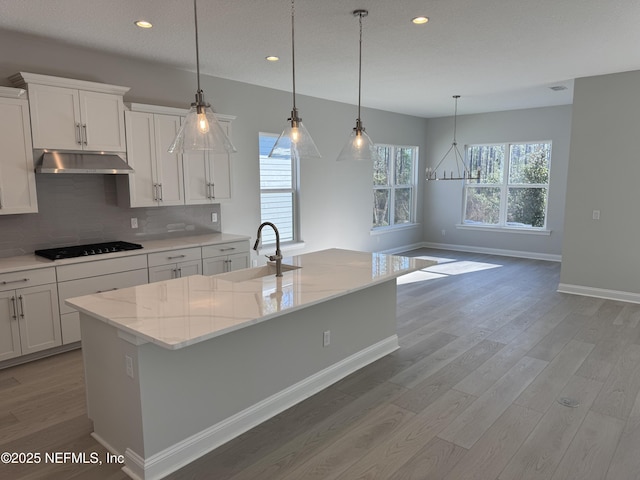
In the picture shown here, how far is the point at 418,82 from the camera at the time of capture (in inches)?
221

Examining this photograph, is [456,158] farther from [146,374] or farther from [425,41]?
[146,374]

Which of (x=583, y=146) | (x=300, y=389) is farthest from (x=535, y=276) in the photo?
(x=300, y=389)

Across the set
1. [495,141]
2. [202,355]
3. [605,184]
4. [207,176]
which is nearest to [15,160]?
[207,176]

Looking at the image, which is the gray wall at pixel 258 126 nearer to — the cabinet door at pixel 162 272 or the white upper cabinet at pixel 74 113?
the white upper cabinet at pixel 74 113

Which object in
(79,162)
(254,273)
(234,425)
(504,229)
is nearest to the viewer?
(234,425)

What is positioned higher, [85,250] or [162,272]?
[85,250]

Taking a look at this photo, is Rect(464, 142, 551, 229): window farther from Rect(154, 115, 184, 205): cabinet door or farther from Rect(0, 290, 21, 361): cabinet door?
Rect(0, 290, 21, 361): cabinet door

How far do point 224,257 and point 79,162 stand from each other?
1.69 m

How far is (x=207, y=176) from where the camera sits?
15.9 ft

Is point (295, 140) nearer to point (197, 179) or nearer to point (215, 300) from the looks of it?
point (215, 300)

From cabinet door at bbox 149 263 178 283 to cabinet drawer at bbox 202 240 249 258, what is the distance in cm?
37

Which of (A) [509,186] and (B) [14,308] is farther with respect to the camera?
(A) [509,186]

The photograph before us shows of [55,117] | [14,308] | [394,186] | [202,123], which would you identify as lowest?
[14,308]

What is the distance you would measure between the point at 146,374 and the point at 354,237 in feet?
18.7
